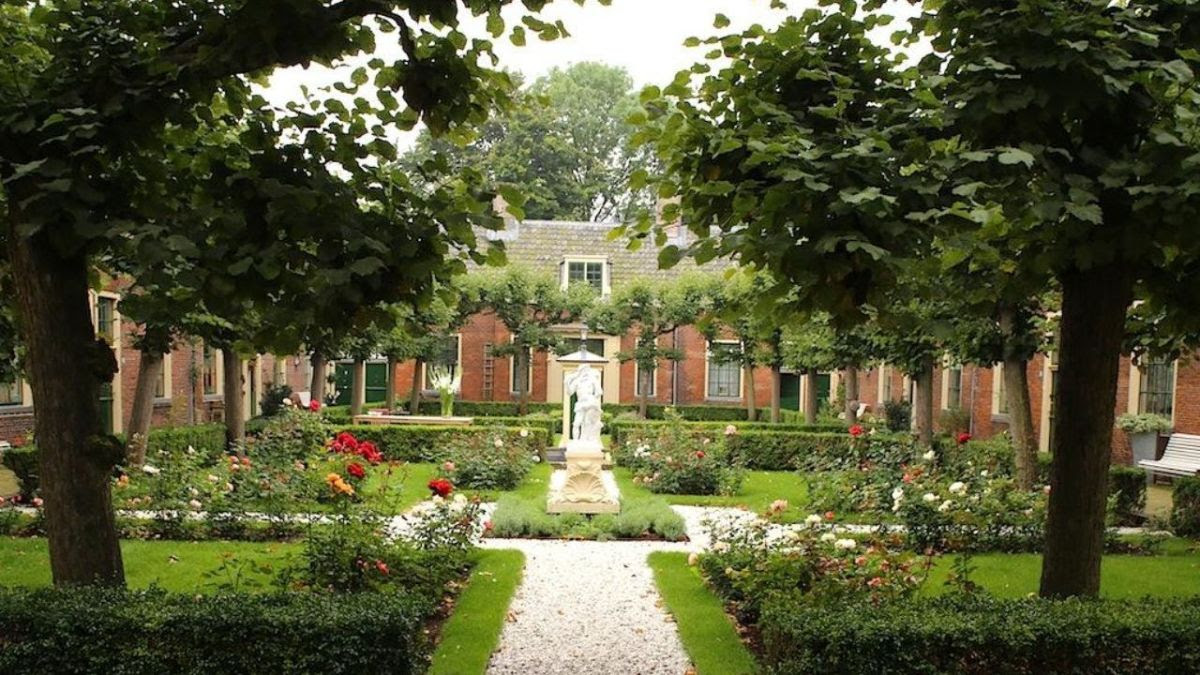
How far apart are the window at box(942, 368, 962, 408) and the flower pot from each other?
20.0 ft

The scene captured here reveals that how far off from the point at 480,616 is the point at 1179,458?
A: 13.1 meters

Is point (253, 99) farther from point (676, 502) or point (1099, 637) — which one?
point (676, 502)

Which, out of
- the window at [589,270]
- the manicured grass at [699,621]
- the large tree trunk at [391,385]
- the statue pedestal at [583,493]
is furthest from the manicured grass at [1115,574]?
the window at [589,270]

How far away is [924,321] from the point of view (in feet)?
14.1

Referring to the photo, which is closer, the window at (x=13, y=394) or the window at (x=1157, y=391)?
the window at (x=1157, y=391)

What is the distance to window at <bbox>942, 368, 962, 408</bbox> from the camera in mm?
22906

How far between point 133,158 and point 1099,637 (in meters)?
5.35

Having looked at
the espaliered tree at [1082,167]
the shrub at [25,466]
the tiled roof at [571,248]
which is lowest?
the shrub at [25,466]

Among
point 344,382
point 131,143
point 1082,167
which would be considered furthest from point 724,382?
point 131,143

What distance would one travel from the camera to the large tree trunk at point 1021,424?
38.8 ft

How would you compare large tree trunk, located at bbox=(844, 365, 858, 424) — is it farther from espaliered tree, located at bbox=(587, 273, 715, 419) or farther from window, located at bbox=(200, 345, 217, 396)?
window, located at bbox=(200, 345, 217, 396)

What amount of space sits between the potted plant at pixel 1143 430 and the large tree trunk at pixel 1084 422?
12.7m

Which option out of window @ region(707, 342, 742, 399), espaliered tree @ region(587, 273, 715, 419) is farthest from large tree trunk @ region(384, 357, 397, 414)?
window @ region(707, 342, 742, 399)

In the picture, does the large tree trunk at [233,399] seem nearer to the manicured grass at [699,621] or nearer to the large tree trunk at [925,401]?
the manicured grass at [699,621]
